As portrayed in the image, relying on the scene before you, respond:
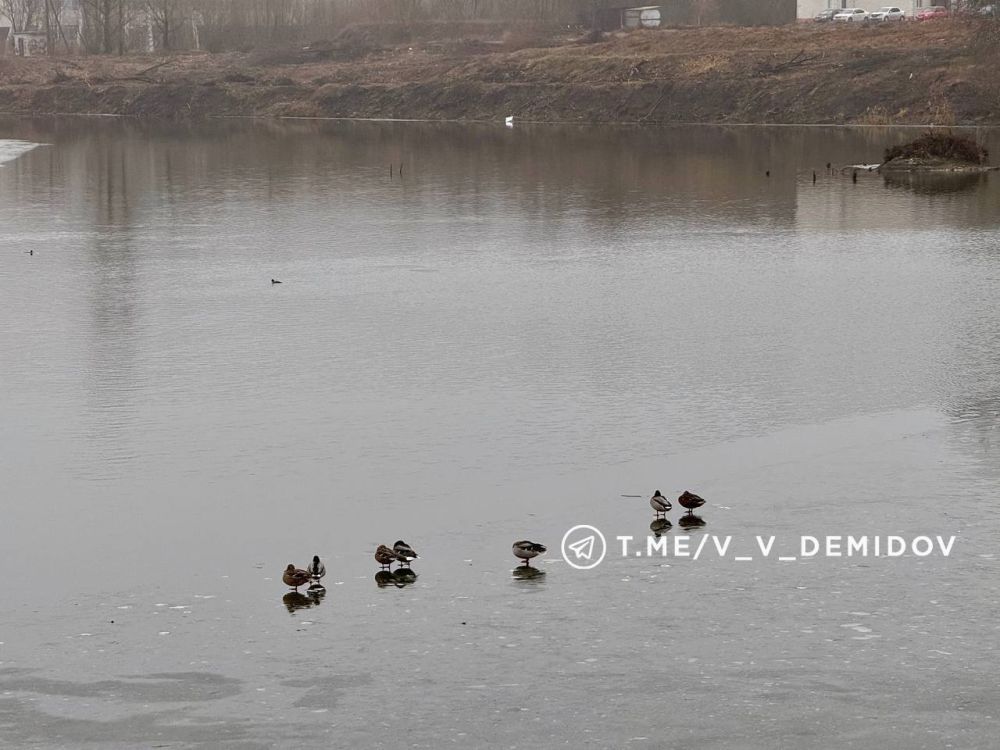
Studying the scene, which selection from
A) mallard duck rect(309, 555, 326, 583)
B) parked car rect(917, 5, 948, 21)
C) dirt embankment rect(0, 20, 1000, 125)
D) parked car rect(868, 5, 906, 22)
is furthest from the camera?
parked car rect(868, 5, 906, 22)

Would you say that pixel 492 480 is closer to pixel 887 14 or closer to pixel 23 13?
pixel 887 14

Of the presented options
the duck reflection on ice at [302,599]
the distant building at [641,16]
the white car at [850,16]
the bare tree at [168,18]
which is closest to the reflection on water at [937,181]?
the duck reflection on ice at [302,599]

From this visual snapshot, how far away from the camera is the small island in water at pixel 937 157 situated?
143ft

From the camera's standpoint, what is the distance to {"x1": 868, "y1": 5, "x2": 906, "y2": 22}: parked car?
291 ft

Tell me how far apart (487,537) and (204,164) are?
130 feet

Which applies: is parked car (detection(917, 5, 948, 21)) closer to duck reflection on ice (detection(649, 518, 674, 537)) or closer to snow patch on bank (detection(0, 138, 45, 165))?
snow patch on bank (detection(0, 138, 45, 165))

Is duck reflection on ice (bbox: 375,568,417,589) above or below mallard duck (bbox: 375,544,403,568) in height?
below

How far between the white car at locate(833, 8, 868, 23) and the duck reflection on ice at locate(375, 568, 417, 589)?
83104 mm

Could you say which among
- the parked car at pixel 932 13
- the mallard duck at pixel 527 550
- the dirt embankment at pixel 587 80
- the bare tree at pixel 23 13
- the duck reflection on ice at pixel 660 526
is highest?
the bare tree at pixel 23 13

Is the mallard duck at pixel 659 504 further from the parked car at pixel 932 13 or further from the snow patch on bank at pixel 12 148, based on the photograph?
the parked car at pixel 932 13

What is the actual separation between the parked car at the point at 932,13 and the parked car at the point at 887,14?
1237 mm

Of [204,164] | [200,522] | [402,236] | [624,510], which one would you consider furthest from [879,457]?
[204,164]

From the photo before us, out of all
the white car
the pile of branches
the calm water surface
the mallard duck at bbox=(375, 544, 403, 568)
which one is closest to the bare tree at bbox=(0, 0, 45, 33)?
the white car

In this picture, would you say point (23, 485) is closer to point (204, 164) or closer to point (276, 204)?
point (276, 204)
